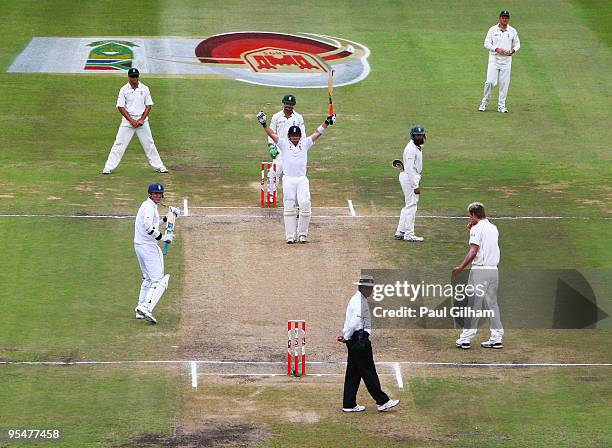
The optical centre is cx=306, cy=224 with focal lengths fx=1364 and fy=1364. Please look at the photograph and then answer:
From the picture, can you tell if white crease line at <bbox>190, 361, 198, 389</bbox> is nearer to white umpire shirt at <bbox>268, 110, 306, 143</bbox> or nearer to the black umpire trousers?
the black umpire trousers

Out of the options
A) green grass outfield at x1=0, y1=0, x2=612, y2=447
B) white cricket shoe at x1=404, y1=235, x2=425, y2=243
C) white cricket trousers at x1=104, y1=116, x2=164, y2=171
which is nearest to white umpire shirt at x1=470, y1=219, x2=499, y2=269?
green grass outfield at x1=0, y1=0, x2=612, y2=447

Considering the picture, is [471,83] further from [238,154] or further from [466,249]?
[466,249]

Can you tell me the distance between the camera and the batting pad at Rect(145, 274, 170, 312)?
22.0 m

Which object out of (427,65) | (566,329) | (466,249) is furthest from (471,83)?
(566,329)

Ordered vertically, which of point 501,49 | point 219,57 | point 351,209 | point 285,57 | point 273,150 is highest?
point 273,150

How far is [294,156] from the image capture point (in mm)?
25859

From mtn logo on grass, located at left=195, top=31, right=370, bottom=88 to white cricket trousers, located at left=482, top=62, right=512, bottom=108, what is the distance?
13.9 feet

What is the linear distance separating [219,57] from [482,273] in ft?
66.3

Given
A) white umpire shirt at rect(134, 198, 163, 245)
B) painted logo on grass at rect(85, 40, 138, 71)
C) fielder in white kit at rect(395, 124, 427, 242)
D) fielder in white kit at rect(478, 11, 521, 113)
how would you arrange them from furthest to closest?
painted logo on grass at rect(85, 40, 138, 71)
fielder in white kit at rect(478, 11, 521, 113)
fielder in white kit at rect(395, 124, 427, 242)
white umpire shirt at rect(134, 198, 163, 245)

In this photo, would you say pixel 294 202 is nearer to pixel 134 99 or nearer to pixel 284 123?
pixel 284 123

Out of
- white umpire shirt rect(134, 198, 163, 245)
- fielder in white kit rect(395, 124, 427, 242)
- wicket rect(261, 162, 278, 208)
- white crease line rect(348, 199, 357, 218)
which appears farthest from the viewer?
wicket rect(261, 162, 278, 208)

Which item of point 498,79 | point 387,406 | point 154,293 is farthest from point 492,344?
point 498,79

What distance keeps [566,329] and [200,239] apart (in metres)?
7.58

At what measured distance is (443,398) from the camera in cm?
1938
